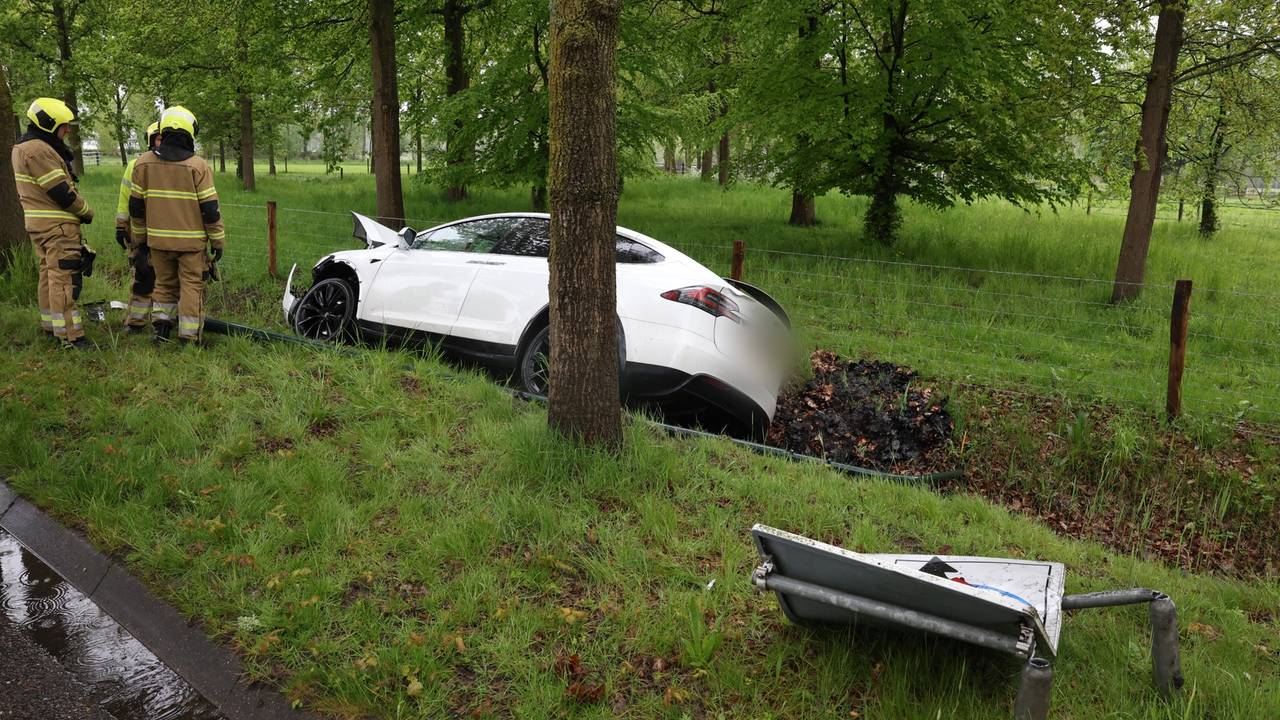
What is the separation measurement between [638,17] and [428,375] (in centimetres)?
931

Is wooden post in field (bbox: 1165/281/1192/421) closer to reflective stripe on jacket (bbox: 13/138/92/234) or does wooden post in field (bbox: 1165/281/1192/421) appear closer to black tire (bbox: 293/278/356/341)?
black tire (bbox: 293/278/356/341)

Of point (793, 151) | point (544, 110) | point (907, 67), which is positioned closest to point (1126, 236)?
point (907, 67)

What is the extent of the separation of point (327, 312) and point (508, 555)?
468cm

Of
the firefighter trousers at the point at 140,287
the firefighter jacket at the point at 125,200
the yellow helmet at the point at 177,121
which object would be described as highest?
the yellow helmet at the point at 177,121

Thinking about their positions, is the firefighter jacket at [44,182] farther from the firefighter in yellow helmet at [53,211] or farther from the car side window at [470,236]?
the car side window at [470,236]

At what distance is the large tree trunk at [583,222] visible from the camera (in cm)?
A: 437

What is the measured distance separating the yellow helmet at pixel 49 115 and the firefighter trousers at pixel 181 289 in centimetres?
131

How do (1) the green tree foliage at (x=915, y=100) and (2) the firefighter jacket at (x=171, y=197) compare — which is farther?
(1) the green tree foliage at (x=915, y=100)

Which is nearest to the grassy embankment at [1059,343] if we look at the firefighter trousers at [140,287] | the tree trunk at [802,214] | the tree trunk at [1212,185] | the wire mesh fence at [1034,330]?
the wire mesh fence at [1034,330]

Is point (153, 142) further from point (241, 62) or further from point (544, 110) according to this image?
point (241, 62)

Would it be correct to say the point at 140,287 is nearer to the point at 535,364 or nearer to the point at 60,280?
the point at 60,280

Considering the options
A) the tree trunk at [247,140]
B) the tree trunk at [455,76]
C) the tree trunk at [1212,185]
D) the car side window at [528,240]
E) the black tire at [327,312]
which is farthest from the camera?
the tree trunk at [247,140]

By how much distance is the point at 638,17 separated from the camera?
539 inches

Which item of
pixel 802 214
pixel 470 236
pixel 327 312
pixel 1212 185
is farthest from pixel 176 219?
pixel 1212 185
